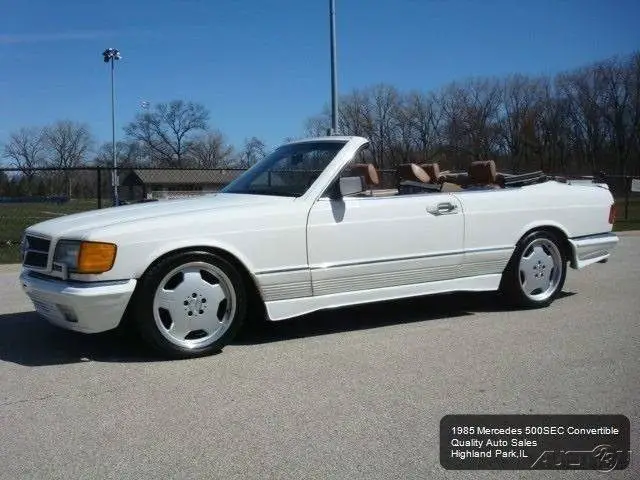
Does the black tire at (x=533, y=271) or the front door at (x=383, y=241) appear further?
the black tire at (x=533, y=271)

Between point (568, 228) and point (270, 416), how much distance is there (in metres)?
4.11

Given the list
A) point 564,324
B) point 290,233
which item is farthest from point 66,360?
point 564,324

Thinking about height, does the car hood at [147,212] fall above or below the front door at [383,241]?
above

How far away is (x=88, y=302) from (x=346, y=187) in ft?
6.75

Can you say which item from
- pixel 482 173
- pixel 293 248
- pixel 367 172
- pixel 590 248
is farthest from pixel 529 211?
pixel 293 248

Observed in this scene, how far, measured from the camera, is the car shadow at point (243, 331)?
15.7 ft

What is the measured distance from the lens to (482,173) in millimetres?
6727

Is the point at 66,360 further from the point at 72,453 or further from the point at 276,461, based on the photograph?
the point at 276,461

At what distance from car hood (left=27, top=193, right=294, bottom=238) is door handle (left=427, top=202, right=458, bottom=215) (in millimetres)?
1309

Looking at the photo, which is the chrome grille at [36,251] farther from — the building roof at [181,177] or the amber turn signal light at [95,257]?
the building roof at [181,177]

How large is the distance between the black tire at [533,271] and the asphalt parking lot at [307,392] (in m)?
0.19

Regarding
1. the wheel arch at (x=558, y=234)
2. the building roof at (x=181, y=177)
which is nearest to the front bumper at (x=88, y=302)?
the wheel arch at (x=558, y=234)

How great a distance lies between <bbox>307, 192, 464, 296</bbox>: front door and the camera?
5016 millimetres

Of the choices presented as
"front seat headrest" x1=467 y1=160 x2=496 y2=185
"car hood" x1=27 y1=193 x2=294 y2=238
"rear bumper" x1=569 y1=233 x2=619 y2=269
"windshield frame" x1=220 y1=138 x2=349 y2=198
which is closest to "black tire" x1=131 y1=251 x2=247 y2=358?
→ "car hood" x1=27 y1=193 x2=294 y2=238
